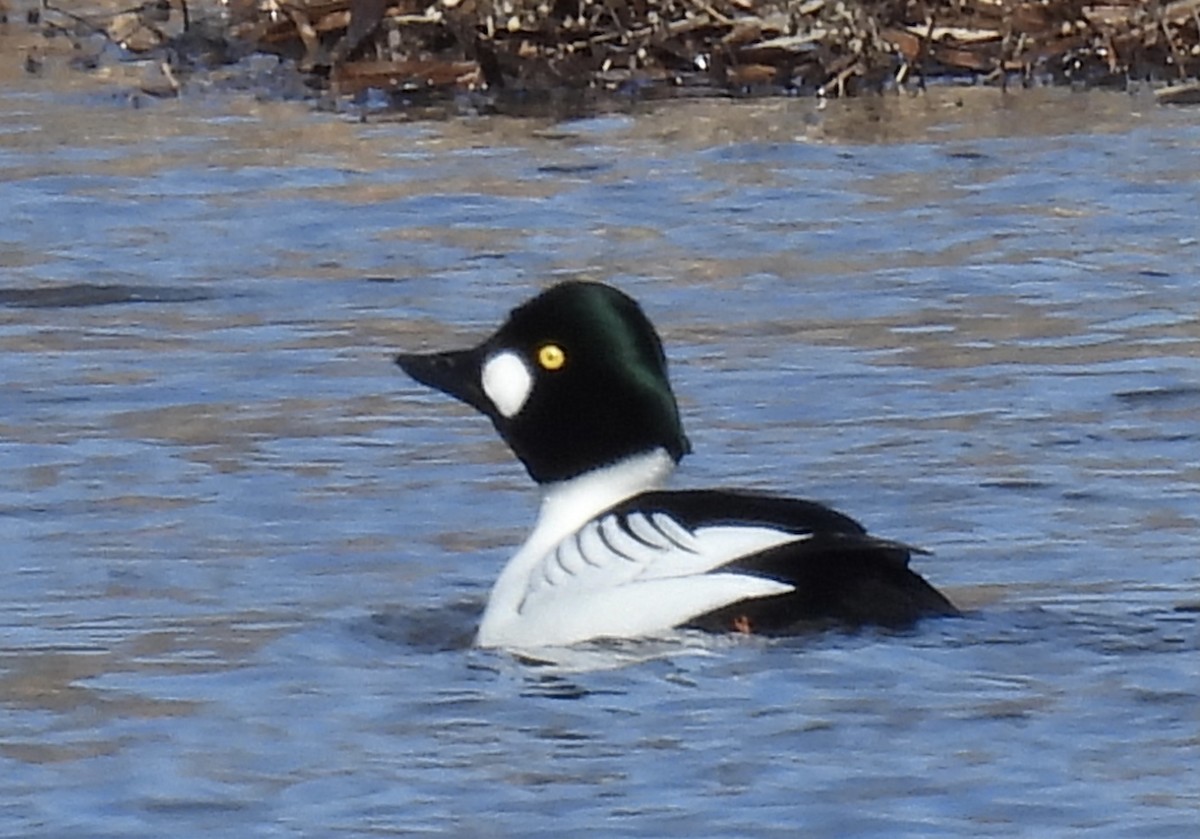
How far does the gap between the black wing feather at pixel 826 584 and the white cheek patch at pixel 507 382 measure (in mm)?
803

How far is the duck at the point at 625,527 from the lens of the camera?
677 centimetres

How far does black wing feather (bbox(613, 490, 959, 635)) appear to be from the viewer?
265 inches

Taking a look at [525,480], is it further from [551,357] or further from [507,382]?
[551,357]

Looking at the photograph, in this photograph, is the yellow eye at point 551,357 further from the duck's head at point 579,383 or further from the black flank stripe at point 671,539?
the black flank stripe at point 671,539

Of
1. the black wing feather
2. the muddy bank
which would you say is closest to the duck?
the black wing feather

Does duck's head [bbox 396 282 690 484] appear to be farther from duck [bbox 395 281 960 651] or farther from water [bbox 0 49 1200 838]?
water [bbox 0 49 1200 838]

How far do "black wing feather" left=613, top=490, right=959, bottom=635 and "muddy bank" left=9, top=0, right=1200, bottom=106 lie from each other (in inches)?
351

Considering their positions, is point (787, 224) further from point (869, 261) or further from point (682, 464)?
point (682, 464)

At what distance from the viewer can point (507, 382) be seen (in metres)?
7.57

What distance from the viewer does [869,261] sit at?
11.9 metres

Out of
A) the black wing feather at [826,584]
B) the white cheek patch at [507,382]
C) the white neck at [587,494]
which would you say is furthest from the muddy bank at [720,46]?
the black wing feather at [826,584]

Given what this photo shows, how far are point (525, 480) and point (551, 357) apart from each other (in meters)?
1.54

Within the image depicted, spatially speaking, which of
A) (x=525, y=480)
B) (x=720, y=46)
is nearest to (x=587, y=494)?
(x=525, y=480)

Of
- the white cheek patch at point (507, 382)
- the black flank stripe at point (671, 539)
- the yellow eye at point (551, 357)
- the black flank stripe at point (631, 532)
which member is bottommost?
the black flank stripe at point (631, 532)
